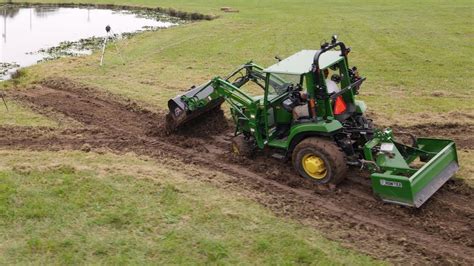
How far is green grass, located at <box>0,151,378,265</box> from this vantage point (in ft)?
23.9

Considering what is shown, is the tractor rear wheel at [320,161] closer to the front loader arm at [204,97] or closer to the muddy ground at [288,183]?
the muddy ground at [288,183]

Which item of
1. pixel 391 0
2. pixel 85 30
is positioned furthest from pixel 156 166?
pixel 391 0

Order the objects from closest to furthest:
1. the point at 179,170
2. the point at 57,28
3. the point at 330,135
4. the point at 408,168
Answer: the point at 408,168 < the point at 330,135 < the point at 179,170 < the point at 57,28

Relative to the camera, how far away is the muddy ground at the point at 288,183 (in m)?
7.60

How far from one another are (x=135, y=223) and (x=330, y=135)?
11.8 ft

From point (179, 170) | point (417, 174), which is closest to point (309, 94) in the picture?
point (417, 174)

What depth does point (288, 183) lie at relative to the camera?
951 centimetres

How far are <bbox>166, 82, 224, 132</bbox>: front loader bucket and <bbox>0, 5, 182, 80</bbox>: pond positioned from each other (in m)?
11.3

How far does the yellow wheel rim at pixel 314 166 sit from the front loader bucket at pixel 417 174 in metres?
0.98

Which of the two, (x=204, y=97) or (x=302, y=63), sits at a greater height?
(x=302, y=63)

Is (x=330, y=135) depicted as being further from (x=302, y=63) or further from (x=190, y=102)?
(x=190, y=102)

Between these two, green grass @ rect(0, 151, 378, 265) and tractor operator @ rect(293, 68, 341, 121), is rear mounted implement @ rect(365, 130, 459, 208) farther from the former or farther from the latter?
green grass @ rect(0, 151, 378, 265)

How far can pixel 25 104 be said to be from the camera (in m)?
15.0

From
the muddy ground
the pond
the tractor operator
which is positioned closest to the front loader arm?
the muddy ground
